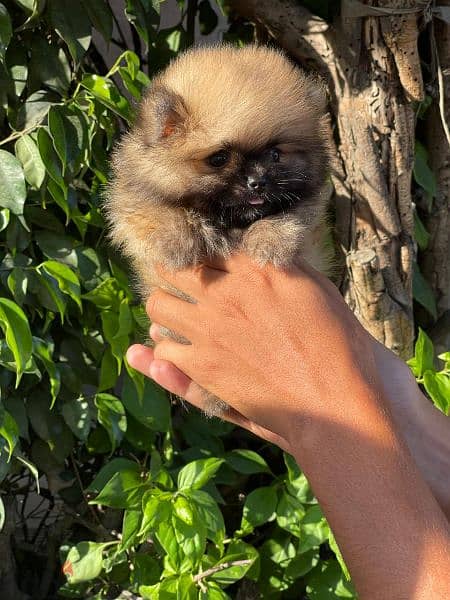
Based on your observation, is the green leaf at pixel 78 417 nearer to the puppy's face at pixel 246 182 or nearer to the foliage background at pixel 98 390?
the foliage background at pixel 98 390

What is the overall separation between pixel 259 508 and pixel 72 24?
1.33m

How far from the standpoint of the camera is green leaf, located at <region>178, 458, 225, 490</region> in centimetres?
178

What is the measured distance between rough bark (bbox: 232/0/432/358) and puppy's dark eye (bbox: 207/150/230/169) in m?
0.64

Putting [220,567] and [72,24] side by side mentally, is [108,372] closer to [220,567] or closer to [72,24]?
[220,567]

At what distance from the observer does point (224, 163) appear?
135 centimetres

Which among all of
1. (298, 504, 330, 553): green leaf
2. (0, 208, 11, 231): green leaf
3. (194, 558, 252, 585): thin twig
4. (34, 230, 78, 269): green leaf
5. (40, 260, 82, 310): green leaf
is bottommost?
(194, 558, 252, 585): thin twig

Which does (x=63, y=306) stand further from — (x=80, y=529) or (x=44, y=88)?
(x=80, y=529)

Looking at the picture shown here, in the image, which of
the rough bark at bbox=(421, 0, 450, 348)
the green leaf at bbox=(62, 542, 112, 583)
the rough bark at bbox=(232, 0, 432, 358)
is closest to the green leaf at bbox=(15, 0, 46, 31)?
the rough bark at bbox=(232, 0, 432, 358)

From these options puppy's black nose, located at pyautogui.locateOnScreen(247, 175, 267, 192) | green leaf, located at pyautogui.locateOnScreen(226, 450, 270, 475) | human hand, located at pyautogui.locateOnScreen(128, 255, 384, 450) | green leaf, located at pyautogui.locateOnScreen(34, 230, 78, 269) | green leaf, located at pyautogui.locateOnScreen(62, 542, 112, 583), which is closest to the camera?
human hand, located at pyautogui.locateOnScreen(128, 255, 384, 450)

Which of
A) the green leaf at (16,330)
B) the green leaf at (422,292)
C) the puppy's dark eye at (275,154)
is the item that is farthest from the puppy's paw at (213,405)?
the green leaf at (422,292)

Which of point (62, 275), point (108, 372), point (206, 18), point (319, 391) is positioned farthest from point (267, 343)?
point (206, 18)

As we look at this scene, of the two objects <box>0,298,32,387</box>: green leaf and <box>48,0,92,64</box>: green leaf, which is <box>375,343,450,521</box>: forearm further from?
<box>48,0,92,64</box>: green leaf

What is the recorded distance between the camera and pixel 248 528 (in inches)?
78.5

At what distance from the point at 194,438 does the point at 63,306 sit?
63cm
